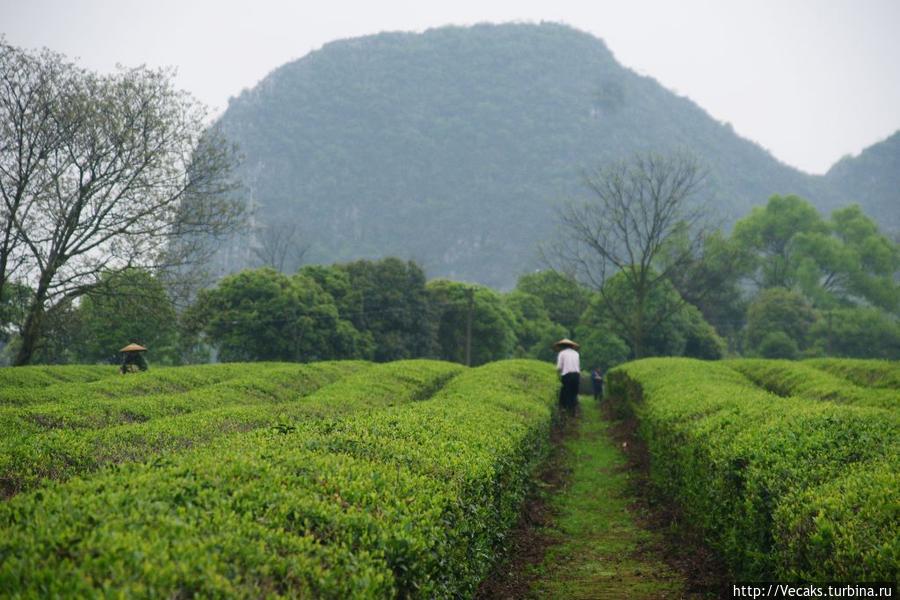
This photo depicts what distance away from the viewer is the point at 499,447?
8109 mm

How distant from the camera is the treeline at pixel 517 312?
40812mm

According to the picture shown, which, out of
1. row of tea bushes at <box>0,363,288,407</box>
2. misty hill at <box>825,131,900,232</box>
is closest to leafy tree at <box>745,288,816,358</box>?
row of tea bushes at <box>0,363,288,407</box>

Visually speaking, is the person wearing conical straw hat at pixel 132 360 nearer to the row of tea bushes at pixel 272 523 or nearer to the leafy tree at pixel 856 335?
the row of tea bushes at pixel 272 523

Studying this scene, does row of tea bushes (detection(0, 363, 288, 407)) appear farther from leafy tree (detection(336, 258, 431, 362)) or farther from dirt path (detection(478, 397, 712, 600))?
leafy tree (detection(336, 258, 431, 362))

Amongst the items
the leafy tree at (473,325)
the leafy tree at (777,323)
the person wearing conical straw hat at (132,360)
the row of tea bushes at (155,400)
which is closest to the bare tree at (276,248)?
the leafy tree at (473,325)

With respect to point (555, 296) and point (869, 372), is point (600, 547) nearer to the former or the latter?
point (869, 372)

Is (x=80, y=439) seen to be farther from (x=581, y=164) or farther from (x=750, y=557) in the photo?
(x=581, y=164)

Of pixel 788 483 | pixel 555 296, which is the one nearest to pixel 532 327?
pixel 555 296

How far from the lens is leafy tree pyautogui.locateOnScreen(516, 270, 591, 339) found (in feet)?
203

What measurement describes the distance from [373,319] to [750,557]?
46164mm

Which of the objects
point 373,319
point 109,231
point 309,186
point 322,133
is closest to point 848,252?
point 373,319

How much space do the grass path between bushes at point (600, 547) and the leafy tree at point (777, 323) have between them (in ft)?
158

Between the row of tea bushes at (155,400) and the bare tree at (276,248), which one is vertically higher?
the bare tree at (276,248)

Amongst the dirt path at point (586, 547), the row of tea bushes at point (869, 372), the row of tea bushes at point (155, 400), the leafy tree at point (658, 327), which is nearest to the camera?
the dirt path at point (586, 547)
